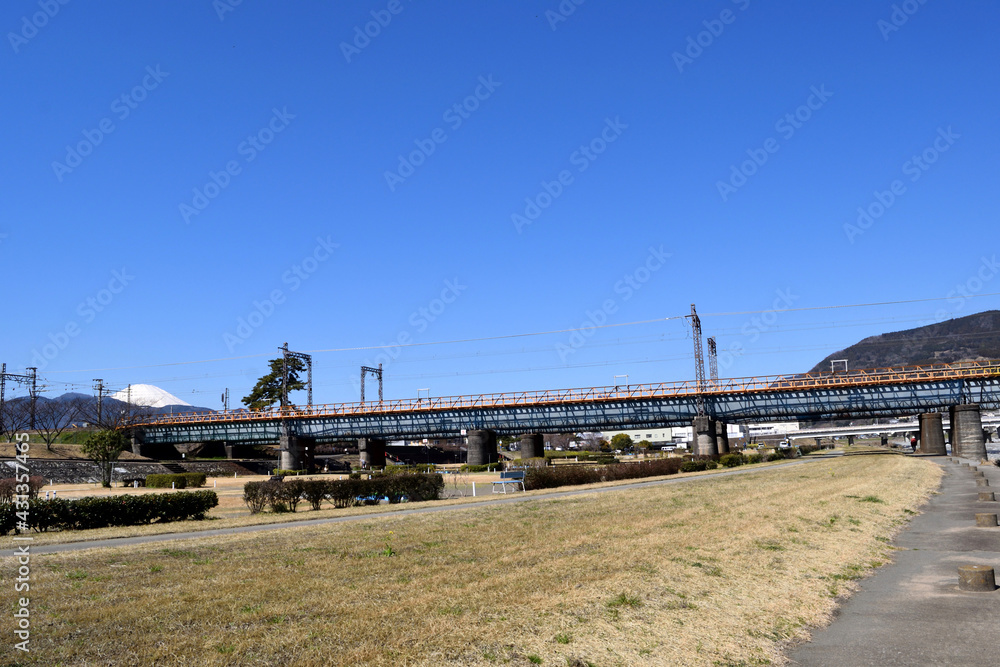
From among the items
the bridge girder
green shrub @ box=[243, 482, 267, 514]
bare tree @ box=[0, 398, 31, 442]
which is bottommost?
green shrub @ box=[243, 482, 267, 514]

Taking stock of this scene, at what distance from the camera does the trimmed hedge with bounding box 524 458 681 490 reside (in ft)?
130

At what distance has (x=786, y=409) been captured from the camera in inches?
3258

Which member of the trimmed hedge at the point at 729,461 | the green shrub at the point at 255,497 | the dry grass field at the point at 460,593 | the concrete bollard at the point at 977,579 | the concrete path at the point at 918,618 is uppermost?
the green shrub at the point at 255,497

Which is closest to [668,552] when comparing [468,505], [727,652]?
[727,652]

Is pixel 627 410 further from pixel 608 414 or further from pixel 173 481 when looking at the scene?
pixel 173 481

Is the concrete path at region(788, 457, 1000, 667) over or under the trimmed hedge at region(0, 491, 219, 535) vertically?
under

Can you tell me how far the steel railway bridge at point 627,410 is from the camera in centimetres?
7844

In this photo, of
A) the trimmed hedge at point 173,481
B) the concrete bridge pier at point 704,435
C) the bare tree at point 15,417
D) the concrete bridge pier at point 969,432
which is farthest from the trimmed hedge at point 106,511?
the bare tree at point 15,417

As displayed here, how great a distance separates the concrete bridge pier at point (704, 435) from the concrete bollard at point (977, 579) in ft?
231

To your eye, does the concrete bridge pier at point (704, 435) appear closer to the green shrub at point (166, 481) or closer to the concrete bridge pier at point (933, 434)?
the concrete bridge pier at point (933, 434)

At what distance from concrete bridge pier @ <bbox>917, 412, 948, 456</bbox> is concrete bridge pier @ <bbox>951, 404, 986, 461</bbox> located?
6322 millimetres

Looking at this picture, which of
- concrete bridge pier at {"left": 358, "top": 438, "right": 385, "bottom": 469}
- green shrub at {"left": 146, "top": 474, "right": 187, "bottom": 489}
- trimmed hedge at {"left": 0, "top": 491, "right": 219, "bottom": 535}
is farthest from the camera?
concrete bridge pier at {"left": 358, "top": 438, "right": 385, "bottom": 469}

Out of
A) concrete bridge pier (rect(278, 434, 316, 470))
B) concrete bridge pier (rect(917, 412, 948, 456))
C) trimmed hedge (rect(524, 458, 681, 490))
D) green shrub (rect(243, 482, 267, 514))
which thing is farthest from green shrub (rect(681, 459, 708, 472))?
concrete bridge pier (rect(278, 434, 316, 470))

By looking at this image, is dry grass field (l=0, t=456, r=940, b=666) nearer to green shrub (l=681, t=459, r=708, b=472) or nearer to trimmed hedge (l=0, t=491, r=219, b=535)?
trimmed hedge (l=0, t=491, r=219, b=535)
